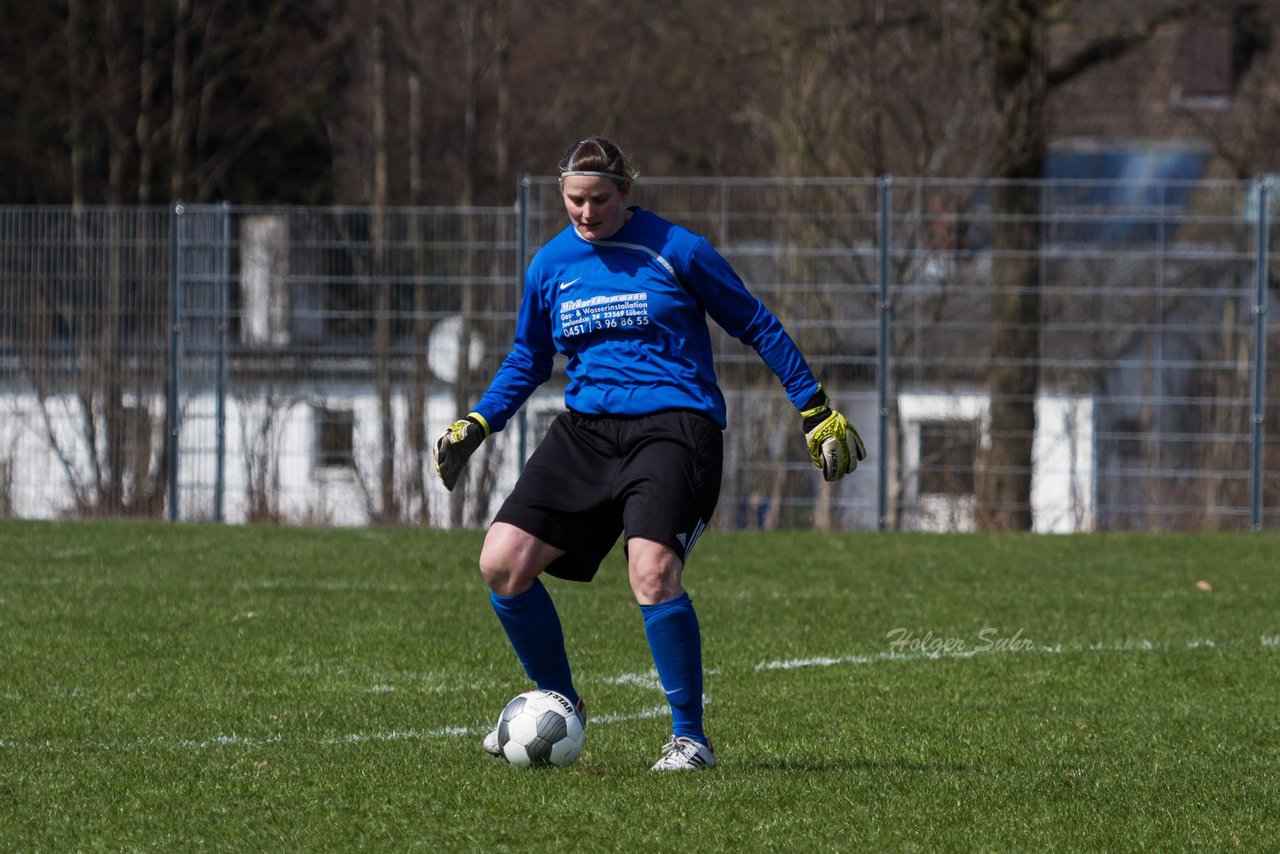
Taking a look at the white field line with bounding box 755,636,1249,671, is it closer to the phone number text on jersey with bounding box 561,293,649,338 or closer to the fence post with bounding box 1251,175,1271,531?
the phone number text on jersey with bounding box 561,293,649,338

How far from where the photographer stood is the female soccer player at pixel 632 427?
5.49m

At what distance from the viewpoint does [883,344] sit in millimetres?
14539

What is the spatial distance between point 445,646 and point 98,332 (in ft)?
28.2

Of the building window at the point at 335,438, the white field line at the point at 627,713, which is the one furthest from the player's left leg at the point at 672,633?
the building window at the point at 335,438

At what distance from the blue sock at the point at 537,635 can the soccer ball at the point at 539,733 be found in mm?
136

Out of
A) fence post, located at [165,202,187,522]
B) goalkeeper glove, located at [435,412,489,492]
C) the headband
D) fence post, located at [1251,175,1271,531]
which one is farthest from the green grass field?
fence post, located at [165,202,187,522]

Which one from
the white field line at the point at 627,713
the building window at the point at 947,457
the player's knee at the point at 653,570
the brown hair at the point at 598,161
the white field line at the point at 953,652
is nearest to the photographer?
the player's knee at the point at 653,570

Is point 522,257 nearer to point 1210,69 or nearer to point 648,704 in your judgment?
point 648,704

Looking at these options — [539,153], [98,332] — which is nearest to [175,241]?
[98,332]

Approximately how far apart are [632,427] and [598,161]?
808 mm

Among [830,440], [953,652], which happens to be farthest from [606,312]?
[953,652]

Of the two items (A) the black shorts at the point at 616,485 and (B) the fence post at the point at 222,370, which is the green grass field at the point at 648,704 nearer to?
(A) the black shorts at the point at 616,485

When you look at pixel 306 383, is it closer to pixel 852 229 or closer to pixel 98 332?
pixel 98 332

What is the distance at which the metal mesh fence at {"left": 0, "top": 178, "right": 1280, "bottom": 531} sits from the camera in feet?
48.1
